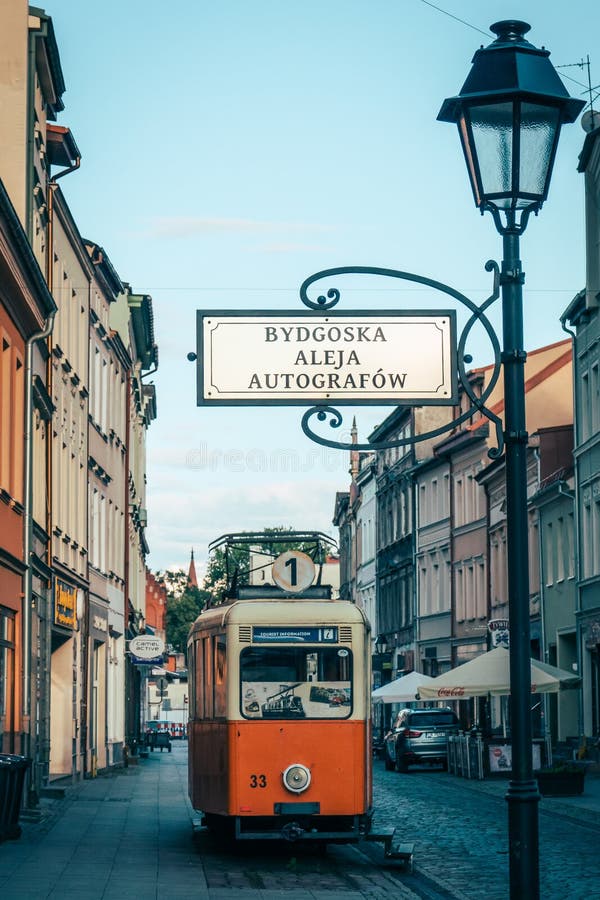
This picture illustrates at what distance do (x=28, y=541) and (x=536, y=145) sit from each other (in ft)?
63.9

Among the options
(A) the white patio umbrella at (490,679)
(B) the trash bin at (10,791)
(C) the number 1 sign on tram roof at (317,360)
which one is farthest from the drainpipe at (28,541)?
(C) the number 1 sign on tram roof at (317,360)

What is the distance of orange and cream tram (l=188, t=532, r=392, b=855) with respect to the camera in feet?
59.0

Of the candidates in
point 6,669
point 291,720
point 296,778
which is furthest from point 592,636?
point 296,778

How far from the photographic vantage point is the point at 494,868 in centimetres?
1739

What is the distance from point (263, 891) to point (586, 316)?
30.0 m

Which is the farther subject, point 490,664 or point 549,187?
point 490,664

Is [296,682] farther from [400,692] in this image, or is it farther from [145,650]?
[400,692]

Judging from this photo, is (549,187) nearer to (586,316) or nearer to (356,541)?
(586,316)

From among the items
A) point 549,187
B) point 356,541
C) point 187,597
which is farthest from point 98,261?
point 187,597

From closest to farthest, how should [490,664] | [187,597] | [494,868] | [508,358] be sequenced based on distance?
[508,358]
[494,868]
[490,664]
[187,597]

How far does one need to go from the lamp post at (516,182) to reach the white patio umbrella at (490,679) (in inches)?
1022

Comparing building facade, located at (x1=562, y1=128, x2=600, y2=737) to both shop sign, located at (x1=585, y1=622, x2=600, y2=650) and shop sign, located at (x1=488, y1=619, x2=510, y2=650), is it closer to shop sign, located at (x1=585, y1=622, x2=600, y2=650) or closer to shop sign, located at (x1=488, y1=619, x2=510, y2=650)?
shop sign, located at (x1=585, y1=622, x2=600, y2=650)

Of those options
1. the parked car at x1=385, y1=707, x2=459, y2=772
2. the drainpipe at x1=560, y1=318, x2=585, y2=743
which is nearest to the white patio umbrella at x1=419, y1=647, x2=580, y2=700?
the drainpipe at x1=560, y1=318, x2=585, y2=743

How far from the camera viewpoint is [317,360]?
838cm
